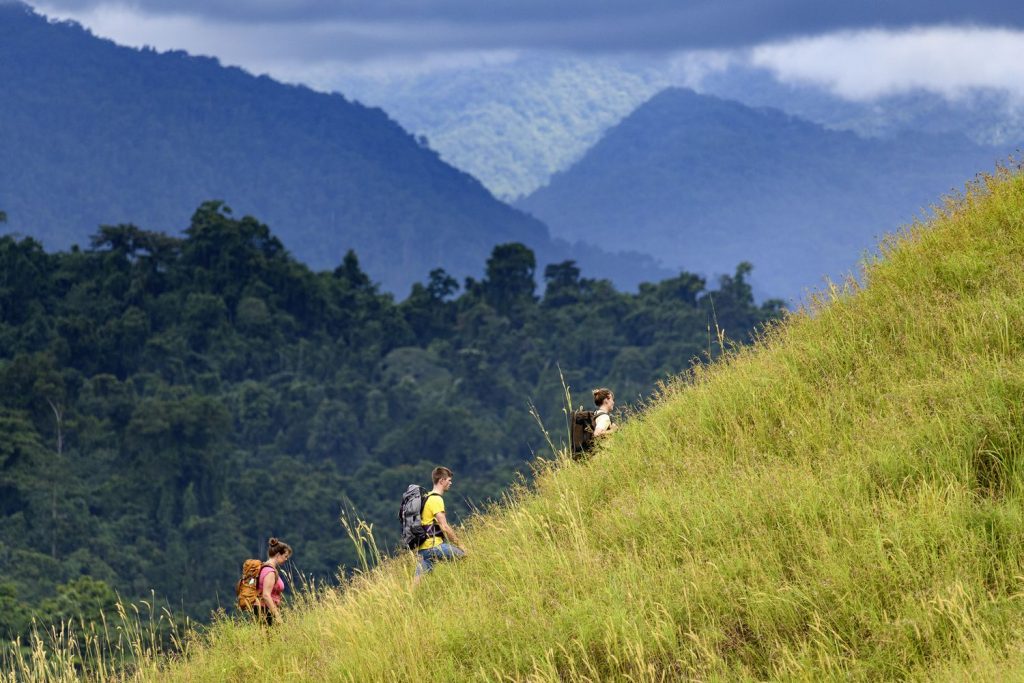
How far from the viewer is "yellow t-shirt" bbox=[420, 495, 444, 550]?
9883 millimetres

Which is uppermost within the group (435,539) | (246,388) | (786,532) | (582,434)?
(246,388)

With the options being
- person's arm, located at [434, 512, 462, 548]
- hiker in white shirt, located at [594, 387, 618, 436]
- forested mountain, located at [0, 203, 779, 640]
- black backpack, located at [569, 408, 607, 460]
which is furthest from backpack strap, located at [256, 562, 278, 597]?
forested mountain, located at [0, 203, 779, 640]

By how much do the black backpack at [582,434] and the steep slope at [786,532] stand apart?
25cm

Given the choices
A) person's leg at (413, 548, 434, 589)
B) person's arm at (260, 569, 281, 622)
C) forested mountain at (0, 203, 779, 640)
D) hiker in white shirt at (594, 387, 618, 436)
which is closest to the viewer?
person's leg at (413, 548, 434, 589)

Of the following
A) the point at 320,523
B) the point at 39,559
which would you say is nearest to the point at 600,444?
the point at 39,559

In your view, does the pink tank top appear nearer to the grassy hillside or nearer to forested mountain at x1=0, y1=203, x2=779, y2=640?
the grassy hillside

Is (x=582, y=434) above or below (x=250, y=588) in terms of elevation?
above

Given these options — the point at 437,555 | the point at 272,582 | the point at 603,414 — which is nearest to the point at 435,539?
→ the point at 437,555

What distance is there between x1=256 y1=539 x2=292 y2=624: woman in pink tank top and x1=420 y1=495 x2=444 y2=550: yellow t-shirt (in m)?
1.12

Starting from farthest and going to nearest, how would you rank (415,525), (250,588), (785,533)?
1. (250,588)
2. (415,525)
3. (785,533)

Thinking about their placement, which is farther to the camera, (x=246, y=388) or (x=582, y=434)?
(x=246, y=388)

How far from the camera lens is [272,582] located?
1030cm

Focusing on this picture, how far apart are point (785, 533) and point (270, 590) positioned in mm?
4363

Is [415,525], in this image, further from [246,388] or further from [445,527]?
[246,388]
